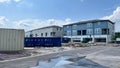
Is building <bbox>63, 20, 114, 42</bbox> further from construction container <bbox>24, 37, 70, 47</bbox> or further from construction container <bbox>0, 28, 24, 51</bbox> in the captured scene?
construction container <bbox>0, 28, 24, 51</bbox>

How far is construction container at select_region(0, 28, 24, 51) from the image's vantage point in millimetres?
26047

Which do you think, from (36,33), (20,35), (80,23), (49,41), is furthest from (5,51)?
(36,33)

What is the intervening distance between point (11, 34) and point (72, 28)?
219ft

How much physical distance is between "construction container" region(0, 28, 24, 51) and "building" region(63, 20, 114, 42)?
55.5 m

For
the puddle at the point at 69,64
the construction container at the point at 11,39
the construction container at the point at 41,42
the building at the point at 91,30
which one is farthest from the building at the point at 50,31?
the puddle at the point at 69,64

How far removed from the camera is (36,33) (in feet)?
362

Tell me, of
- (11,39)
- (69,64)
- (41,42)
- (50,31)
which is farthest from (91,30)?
(69,64)

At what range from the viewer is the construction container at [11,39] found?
85.5 ft

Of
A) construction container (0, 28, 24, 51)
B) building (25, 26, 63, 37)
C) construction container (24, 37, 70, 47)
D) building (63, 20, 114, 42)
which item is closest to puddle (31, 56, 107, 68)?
construction container (0, 28, 24, 51)

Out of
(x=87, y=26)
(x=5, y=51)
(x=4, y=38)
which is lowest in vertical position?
(x=5, y=51)

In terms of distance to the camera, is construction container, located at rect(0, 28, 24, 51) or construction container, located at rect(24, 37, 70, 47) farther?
construction container, located at rect(24, 37, 70, 47)

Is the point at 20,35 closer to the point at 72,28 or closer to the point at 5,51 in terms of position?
the point at 5,51

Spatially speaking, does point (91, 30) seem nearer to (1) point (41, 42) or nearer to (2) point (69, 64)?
(1) point (41, 42)

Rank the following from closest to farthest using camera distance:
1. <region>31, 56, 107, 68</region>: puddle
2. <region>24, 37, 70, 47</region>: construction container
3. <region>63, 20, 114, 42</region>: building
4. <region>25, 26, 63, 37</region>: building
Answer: <region>31, 56, 107, 68</region>: puddle < <region>24, 37, 70, 47</region>: construction container < <region>63, 20, 114, 42</region>: building < <region>25, 26, 63, 37</region>: building
